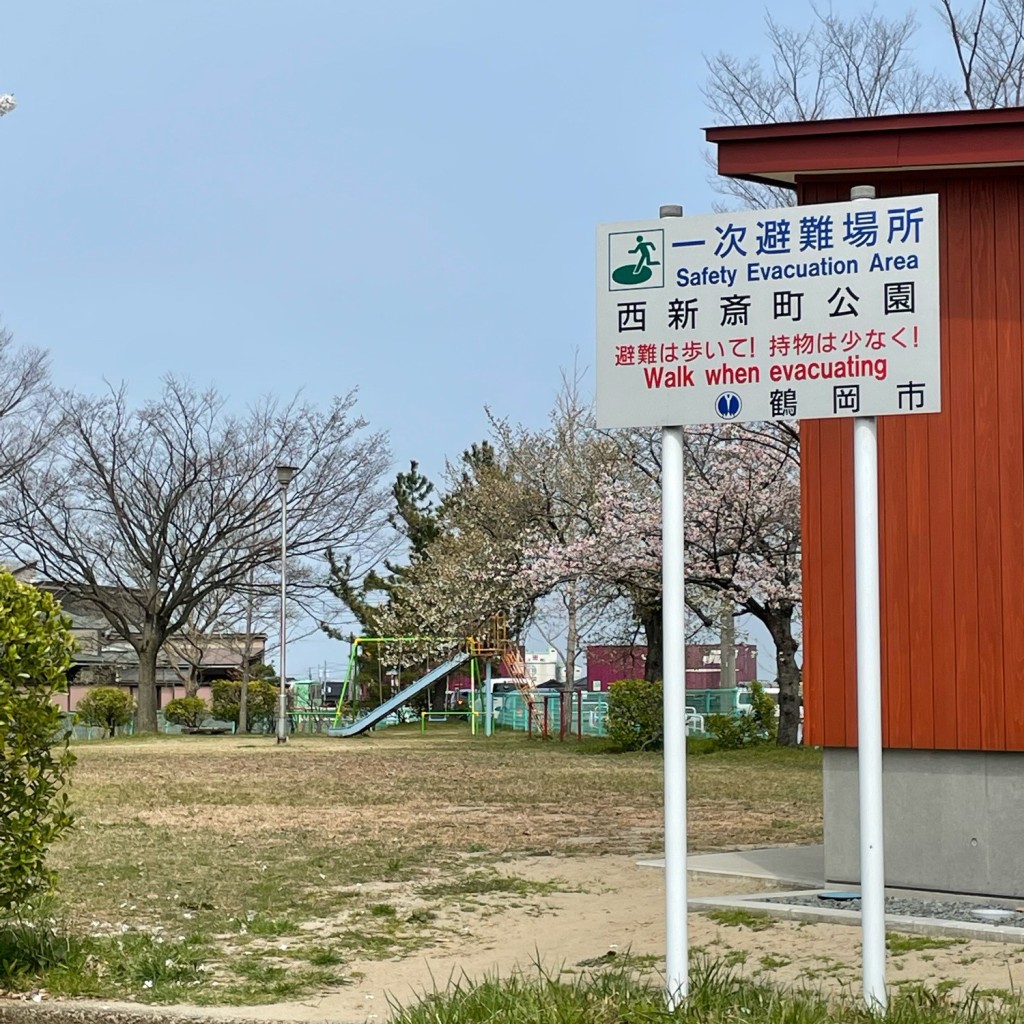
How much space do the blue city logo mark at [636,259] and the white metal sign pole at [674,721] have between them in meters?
0.15

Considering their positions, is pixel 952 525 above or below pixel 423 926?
above

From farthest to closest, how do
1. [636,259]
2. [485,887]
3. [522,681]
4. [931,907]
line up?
[522,681] < [485,887] < [931,907] < [636,259]

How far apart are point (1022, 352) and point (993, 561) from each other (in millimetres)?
1180

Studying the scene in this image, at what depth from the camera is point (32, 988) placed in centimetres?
644

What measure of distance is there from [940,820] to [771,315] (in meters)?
4.22

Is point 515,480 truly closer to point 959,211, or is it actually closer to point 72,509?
point 72,509

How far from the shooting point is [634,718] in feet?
Result: 91.0

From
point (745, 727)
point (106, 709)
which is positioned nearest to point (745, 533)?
point (745, 727)

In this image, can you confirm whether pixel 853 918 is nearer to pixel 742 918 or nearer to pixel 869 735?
pixel 742 918

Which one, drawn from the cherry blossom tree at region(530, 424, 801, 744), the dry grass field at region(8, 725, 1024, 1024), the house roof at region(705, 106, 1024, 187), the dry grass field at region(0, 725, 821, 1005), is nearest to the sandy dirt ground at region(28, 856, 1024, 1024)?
the dry grass field at region(8, 725, 1024, 1024)

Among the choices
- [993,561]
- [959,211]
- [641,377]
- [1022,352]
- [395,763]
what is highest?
[959,211]

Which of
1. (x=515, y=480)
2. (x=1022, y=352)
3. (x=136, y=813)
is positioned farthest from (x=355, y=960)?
(x=515, y=480)

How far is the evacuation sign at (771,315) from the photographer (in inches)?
212

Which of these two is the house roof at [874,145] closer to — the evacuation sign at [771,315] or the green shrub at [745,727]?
the evacuation sign at [771,315]
